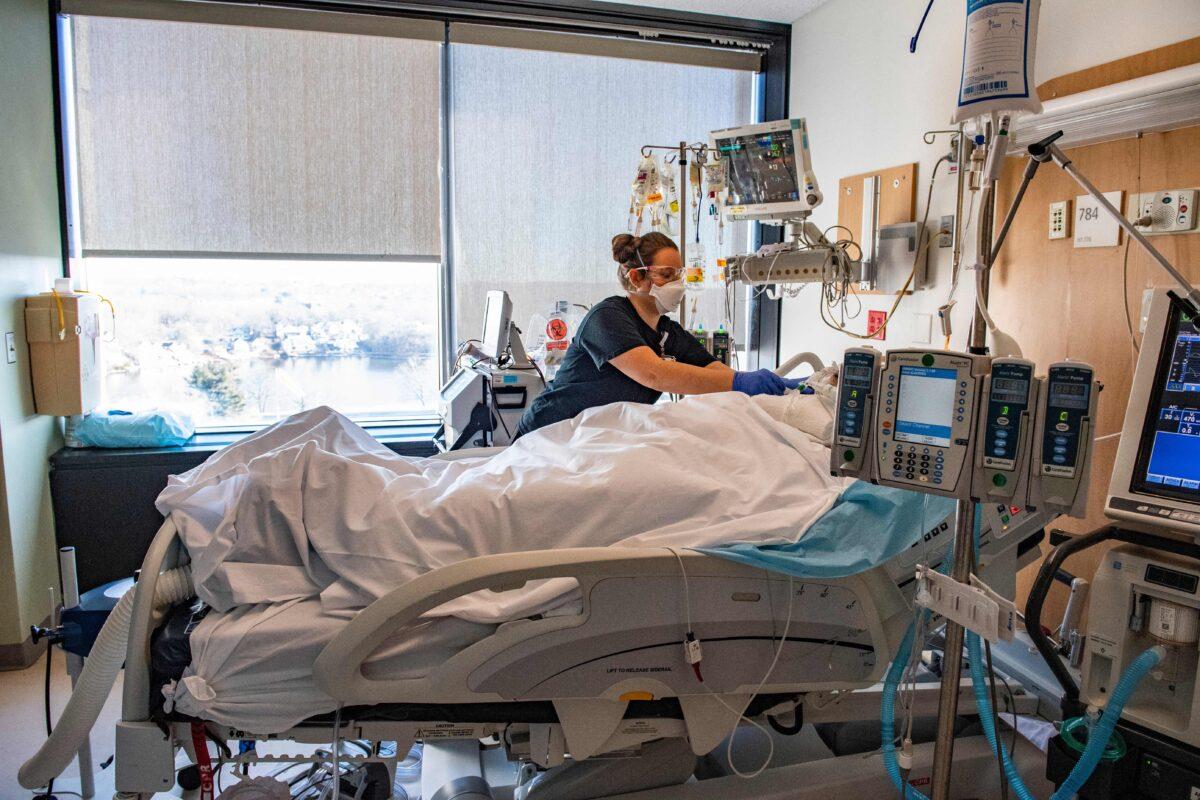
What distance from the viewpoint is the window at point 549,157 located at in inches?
→ 159

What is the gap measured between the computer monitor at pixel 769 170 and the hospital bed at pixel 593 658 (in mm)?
1770

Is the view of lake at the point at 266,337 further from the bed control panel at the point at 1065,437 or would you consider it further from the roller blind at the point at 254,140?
the bed control panel at the point at 1065,437

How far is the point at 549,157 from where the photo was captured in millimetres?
4152

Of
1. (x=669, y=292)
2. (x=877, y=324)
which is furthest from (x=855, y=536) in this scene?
(x=877, y=324)

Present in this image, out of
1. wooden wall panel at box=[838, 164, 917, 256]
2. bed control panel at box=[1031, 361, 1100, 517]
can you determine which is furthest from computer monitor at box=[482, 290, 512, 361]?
bed control panel at box=[1031, 361, 1100, 517]

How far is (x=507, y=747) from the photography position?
1624 mm

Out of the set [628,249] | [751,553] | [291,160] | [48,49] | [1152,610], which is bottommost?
[1152,610]

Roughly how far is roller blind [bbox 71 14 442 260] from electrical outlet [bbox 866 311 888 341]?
200 centimetres

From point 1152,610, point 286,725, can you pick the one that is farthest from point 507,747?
point 1152,610

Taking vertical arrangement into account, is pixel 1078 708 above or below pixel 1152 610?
below

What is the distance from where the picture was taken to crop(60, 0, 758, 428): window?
11.9 feet

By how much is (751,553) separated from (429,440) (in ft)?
8.84

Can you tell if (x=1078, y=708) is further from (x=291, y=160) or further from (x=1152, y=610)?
(x=291, y=160)

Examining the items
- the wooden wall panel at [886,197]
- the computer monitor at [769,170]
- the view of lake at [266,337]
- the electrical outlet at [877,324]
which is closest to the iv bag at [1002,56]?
the computer monitor at [769,170]
